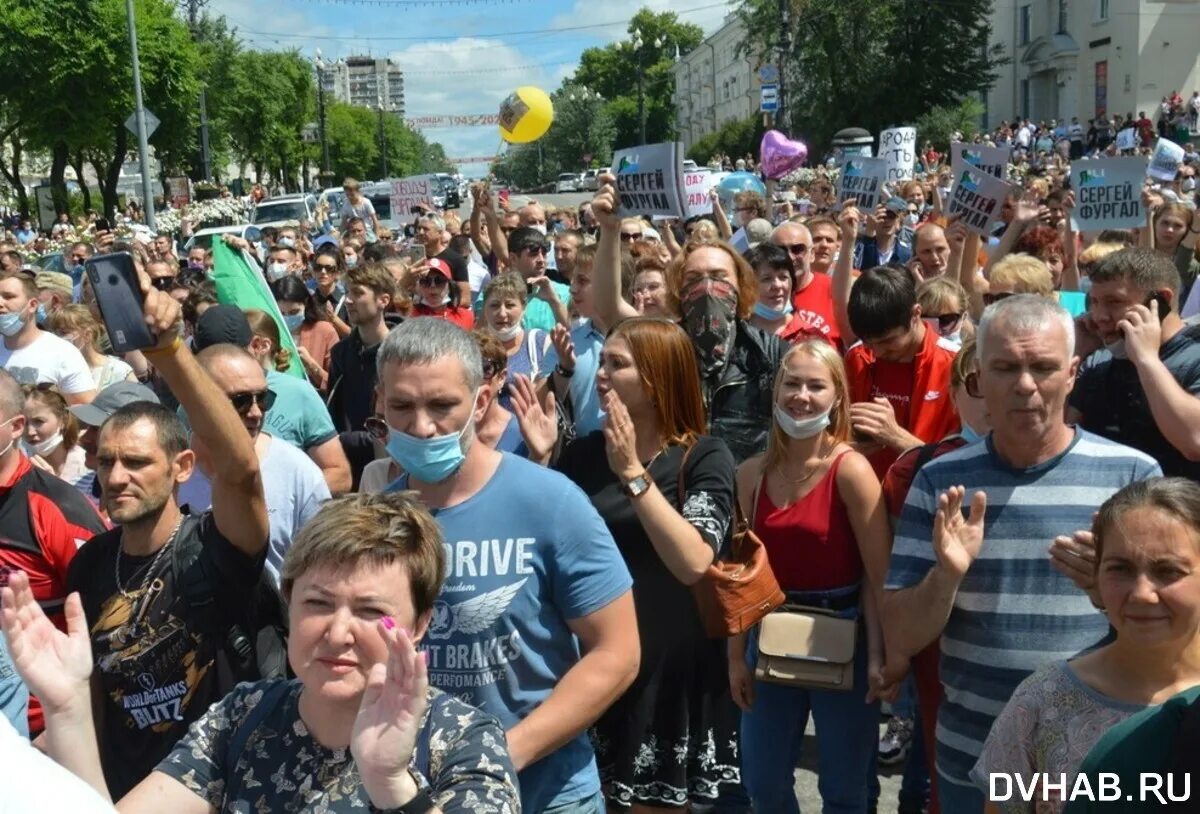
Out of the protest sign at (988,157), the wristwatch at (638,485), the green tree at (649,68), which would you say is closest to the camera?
the wristwatch at (638,485)

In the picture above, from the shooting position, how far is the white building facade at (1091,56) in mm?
51969

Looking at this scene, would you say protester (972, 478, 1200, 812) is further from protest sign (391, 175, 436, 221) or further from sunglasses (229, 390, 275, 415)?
protest sign (391, 175, 436, 221)

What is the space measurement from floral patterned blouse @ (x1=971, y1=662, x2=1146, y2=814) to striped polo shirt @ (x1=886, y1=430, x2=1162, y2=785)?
1.37 feet

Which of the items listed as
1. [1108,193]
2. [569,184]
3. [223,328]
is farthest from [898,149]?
[569,184]

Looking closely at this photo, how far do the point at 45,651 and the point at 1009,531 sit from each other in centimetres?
222

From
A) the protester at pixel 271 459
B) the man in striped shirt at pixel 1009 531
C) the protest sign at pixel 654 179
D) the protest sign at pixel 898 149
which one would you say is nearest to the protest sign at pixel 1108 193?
the protest sign at pixel 654 179

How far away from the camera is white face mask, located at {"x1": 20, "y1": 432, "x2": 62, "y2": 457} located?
504cm

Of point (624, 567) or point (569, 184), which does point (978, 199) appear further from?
point (569, 184)

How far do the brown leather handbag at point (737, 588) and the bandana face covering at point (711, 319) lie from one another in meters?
1.18

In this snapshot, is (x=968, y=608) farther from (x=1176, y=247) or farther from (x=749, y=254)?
(x=1176, y=247)

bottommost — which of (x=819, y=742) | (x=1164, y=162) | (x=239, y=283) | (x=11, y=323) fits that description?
(x=819, y=742)

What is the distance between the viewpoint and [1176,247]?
749 cm

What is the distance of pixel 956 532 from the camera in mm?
2967

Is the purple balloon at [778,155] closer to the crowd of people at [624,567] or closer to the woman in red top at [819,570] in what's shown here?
the crowd of people at [624,567]
